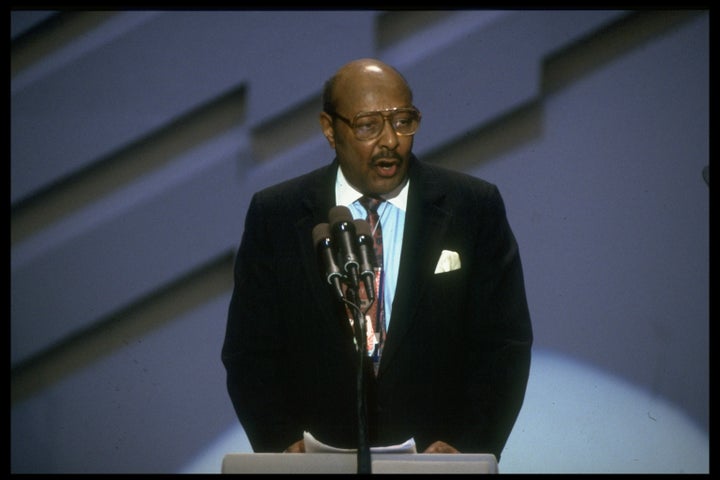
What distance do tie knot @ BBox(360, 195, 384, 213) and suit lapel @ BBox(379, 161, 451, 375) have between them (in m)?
0.09

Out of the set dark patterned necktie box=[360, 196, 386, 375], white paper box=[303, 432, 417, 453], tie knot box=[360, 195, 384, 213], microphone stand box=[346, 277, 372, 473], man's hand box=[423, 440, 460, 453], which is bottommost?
man's hand box=[423, 440, 460, 453]

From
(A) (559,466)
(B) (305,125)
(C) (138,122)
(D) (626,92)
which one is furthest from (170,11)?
(A) (559,466)

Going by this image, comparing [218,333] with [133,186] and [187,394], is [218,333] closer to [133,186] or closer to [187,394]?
[187,394]

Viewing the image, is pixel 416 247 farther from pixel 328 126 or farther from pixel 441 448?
pixel 441 448

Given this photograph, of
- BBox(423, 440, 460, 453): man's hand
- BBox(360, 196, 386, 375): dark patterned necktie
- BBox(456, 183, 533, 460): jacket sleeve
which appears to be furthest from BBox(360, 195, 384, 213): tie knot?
BBox(423, 440, 460, 453): man's hand

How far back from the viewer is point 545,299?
11.3 ft


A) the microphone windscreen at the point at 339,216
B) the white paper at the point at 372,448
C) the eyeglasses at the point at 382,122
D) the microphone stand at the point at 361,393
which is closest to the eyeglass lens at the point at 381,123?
the eyeglasses at the point at 382,122

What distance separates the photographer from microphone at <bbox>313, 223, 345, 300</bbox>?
198cm

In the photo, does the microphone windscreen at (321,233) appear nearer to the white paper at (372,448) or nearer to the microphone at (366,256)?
the microphone at (366,256)

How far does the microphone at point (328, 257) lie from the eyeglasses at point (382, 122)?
68 cm

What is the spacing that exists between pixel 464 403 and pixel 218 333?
42.5 inches

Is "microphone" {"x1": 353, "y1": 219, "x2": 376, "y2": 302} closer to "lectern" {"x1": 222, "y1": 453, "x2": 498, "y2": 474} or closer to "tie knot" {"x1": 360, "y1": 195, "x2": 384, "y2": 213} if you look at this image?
"lectern" {"x1": 222, "y1": 453, "x2": 498, "y2": 474}

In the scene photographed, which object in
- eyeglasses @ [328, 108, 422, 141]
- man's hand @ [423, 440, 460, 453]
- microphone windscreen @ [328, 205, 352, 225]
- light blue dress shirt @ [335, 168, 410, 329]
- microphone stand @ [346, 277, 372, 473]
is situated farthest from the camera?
light blue dress shirt @ [335, 168, 410, 329]

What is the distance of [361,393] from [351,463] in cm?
17
